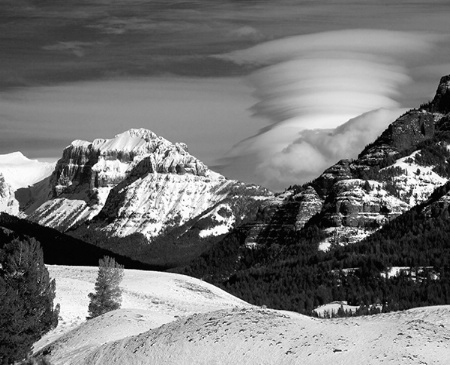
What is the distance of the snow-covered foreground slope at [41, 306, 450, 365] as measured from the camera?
55219 millimetres

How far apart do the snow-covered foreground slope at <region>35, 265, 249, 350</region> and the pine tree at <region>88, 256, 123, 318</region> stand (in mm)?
2203

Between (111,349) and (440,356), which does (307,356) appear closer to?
(440,356)

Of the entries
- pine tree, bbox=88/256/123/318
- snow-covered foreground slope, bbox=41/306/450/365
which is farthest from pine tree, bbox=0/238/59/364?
pine tree, bbox=88/256/123/318

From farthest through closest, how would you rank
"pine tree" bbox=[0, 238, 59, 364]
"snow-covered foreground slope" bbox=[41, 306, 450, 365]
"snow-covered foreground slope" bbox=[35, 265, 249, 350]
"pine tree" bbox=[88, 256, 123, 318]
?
"pine tree" bbox=[88, 256, 123, 318]
"snow-covered foreground slope" bbox=[35, 265, 249, 350]
"pine tree" bbox=[0, 238, 59, 364]
"snow-covered foreground slope" bbox=[41, 306, 450, 365]

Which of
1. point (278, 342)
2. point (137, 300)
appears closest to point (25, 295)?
point (278, 342)

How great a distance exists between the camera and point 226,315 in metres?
63.9

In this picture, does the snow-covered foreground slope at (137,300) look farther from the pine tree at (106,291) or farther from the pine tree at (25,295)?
the pine tree at (106,291)

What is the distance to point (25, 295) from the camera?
81.9 m

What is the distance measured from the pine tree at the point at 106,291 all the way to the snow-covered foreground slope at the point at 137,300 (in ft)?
7.23

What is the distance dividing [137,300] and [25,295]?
3946 centimetres

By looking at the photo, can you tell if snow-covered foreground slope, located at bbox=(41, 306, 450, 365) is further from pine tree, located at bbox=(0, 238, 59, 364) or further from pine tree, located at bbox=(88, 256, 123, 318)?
pine tree, located at bbox=(88, 256, 123, 318)

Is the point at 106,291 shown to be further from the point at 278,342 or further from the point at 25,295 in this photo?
the point at 278,342

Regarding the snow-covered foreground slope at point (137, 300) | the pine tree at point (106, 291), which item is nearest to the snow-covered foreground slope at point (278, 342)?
the snow-covered foreground slope at point (137, 300)

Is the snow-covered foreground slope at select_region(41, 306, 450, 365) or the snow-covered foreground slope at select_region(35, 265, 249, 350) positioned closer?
the snow-covered foreground slope at select_region(41, 306, 450, 365)
